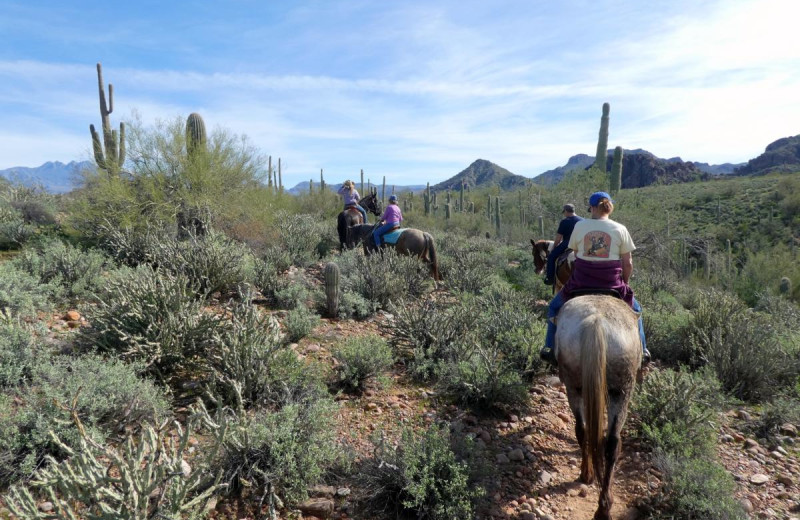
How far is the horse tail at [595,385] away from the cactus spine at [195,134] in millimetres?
9409

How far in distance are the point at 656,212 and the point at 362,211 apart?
13594 mm

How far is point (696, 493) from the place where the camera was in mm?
2730

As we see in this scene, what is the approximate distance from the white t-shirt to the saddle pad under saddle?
5.43 meters

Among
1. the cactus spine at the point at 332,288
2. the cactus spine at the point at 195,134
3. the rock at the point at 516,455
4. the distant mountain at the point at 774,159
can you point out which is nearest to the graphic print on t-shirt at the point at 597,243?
the rock at the point at 516,455

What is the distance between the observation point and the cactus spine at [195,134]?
9.39m

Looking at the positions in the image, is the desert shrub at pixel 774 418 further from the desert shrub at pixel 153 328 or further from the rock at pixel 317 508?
the desert shrub at pixel 153 328

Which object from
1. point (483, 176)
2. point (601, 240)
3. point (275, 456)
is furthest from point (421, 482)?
point (483, 176)

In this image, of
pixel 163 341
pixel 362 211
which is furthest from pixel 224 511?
pixel 362 211

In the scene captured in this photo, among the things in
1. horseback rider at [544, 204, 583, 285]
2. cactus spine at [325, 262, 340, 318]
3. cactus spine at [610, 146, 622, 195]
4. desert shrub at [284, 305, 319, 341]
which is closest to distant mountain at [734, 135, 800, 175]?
cactus spine at [610, 146, 622, 195]

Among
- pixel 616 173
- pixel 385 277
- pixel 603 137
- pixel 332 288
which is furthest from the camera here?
pixel 603 137

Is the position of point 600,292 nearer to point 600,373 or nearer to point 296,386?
point 600,373

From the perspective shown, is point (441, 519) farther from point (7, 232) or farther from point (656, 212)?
point (656, 212)

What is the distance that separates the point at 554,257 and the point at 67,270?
7116 mm

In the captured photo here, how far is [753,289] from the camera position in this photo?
1371cm
